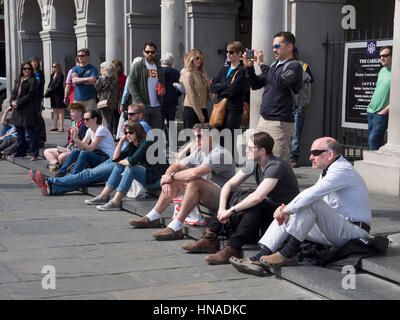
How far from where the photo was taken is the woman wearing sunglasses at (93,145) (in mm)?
8898

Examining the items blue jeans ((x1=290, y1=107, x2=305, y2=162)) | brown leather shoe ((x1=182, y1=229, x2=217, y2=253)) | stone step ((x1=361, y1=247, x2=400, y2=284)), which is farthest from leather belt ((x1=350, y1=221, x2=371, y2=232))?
blue jeans ((x1=290, y1=107, x2=305, y2=162))

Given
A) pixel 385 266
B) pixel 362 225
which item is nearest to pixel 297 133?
pixel 362 225

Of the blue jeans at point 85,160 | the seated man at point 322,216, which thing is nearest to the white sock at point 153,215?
the seated man at point 322,216

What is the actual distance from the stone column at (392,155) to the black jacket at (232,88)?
5.75 feet

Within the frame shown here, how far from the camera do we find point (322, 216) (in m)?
5.13

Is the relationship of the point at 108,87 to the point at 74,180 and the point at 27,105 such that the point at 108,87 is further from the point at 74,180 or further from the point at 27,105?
the point at 74,180

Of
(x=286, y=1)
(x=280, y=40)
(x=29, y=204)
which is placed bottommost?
(x=29, y=204)

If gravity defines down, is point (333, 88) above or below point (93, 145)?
above

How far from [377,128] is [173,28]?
5462 millimetres

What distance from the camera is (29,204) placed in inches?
322

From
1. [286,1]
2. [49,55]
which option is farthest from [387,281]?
[49,55]

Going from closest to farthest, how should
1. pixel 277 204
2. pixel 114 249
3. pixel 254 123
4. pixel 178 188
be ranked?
pixel 277 204
pixel 114 249
pixel 178 188
pixel 254 123

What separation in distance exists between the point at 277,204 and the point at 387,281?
113 centimetres
